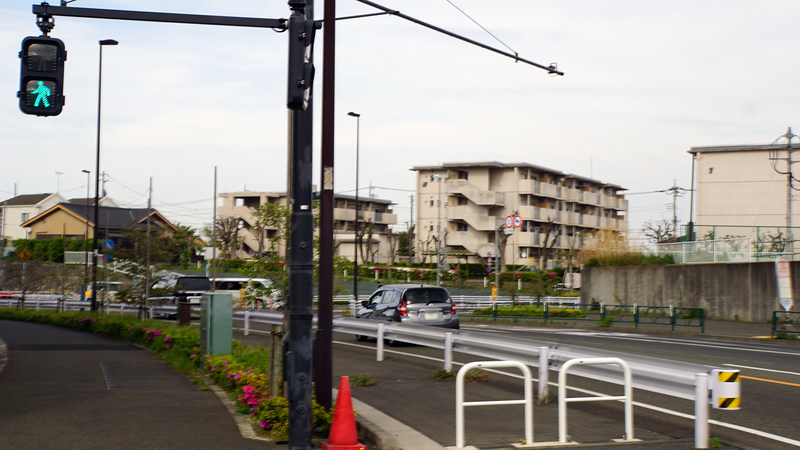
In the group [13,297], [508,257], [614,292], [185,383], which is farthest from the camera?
[508,257]

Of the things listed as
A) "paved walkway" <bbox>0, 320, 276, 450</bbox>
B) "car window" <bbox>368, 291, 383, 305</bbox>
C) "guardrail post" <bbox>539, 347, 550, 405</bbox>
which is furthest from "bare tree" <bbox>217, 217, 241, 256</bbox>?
"guardrail post" <bbox>539, 347, 550, 405</bbox>

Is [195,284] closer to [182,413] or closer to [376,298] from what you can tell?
[376,298]

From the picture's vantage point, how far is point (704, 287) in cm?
3050

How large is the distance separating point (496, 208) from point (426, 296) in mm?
52544

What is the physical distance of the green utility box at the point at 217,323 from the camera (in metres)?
11.4

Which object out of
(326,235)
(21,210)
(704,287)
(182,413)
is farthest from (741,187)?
(21,210)

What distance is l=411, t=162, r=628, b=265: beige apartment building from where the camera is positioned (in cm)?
6800

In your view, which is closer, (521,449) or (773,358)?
(521,449)

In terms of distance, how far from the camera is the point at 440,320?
1741cm

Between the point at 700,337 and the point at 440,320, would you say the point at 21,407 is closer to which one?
the point at 440,320

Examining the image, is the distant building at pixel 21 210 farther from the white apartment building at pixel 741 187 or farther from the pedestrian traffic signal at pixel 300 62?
the pedestrian traffic signal at pixel 300 62

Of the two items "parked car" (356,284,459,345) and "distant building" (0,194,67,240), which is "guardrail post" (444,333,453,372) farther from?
"distant building" (0,194,67,240)

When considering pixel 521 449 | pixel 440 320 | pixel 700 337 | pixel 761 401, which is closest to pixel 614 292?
pixel 700 337

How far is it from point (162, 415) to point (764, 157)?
52685mm
